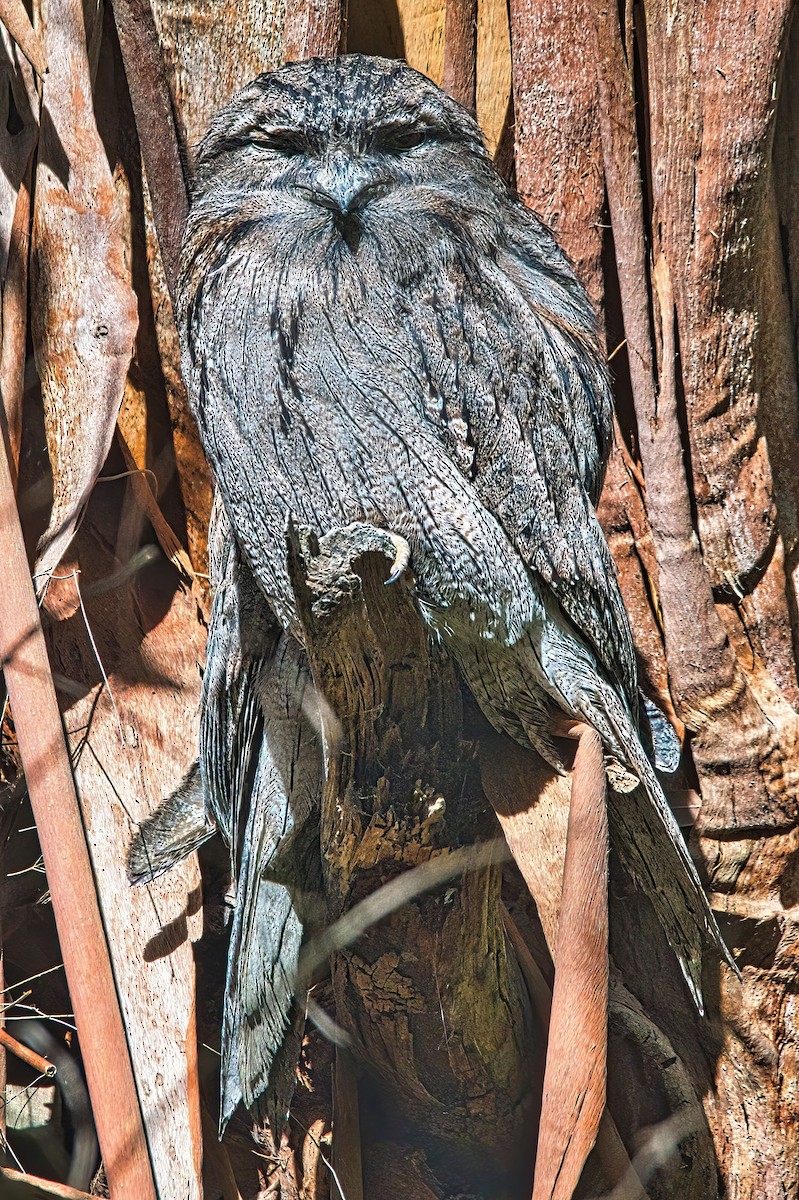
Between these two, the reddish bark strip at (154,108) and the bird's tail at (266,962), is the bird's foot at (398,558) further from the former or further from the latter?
the reddish bark strip at (154,108)

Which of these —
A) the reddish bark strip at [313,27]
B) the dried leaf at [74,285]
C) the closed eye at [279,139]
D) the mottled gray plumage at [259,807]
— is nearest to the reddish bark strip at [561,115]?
the reddish bark strip at [313,27]

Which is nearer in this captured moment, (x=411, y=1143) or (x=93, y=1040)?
(x=93, y=1040)

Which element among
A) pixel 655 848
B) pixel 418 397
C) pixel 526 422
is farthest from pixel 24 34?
pixel 655 848

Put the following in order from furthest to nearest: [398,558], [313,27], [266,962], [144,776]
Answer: [144,776] → [313,27] → [266,962] → [398,558]

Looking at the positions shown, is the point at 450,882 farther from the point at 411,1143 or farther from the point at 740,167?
the point at 740,167

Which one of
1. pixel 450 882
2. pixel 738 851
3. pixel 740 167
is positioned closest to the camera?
pixel 450 882

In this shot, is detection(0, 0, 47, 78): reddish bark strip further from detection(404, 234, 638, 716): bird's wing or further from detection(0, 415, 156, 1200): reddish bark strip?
detection(404, 234, 638, 716): bird's wing

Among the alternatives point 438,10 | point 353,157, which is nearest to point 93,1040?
point 353,157

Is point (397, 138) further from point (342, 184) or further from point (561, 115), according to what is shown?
point (561, 115)
